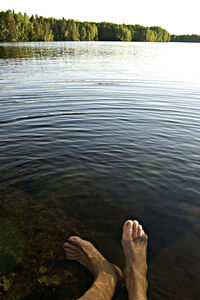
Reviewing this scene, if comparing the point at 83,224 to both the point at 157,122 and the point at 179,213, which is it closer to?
the point at 179,213

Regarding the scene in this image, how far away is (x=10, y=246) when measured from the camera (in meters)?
3.56

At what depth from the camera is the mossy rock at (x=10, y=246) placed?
130 inches

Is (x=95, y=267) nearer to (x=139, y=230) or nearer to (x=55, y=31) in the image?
(x=139, y=230)

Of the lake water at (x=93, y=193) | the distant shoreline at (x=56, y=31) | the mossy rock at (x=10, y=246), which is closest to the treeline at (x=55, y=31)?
the distant shoreline at (x=56, y=31)

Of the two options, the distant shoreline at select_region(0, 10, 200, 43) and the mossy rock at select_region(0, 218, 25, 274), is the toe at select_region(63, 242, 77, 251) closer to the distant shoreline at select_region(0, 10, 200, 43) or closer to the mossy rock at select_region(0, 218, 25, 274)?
the mossy rock at select_region(0, 218, 25, 274)

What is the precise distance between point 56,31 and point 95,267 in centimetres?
16467

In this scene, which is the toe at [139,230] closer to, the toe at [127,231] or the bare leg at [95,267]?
the toe at [127,231]

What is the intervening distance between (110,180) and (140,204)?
3.37ft

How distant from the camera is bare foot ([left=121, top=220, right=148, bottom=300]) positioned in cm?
294

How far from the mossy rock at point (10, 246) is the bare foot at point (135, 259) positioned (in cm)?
167

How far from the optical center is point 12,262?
3322mm

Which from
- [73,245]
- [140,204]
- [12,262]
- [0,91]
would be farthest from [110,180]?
[0,91]

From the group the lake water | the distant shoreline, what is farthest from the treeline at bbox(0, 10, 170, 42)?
the lake water

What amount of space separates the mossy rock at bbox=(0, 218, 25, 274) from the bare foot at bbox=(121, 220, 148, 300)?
65.9 inches
